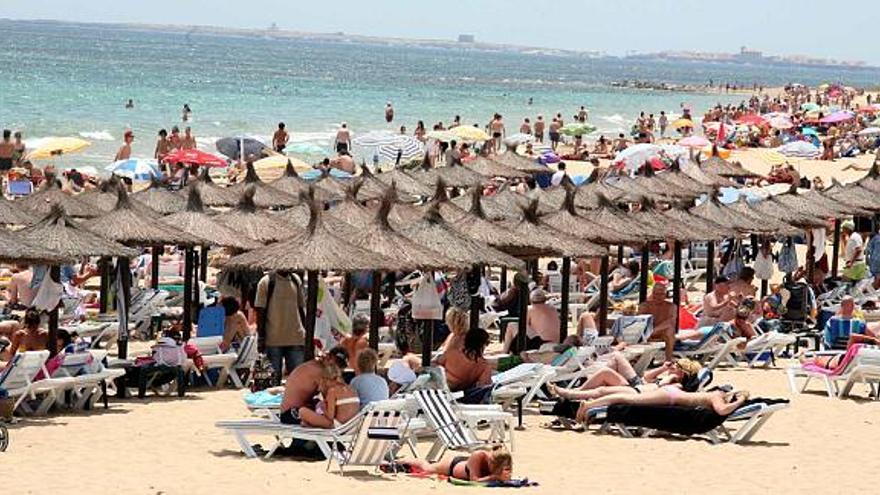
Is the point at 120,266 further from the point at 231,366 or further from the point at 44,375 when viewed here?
the point at 44,375

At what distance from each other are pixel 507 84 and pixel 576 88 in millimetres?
4947

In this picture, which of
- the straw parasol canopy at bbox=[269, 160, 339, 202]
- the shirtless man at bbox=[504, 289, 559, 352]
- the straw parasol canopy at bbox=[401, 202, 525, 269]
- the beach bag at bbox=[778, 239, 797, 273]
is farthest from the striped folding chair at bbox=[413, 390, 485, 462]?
the beach bag at bbox=[778, 239, 797, 273]

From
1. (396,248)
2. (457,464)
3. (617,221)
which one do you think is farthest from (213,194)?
(457,464)

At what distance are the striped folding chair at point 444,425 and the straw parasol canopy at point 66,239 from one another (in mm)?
3133

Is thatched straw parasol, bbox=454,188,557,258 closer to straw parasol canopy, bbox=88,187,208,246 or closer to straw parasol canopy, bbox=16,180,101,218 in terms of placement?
straw parasol canopy, bbox=88,187,208,246

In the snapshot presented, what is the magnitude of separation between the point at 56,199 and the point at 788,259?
8.79 metres

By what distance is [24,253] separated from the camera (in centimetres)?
1166

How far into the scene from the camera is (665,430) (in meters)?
11.4

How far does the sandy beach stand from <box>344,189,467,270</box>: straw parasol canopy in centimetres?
144

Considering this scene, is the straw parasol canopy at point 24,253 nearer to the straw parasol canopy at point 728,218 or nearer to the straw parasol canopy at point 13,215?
the straw parasol canopy at point 13,215

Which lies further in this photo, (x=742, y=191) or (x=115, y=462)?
(x=742, y=191)

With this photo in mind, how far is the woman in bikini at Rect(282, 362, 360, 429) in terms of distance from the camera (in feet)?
32.4


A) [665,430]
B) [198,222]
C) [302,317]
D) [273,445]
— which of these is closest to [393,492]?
[273,445]

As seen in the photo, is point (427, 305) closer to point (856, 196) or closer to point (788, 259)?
point (788, 259)
